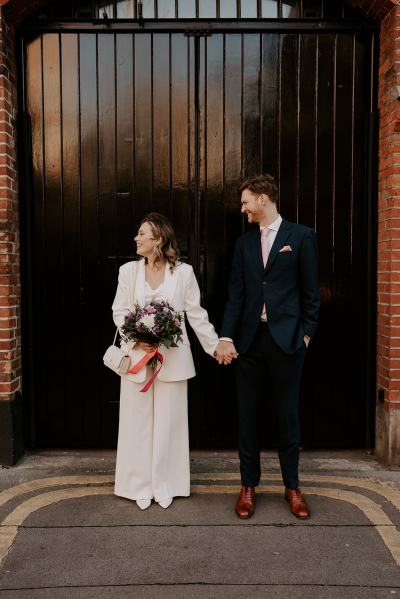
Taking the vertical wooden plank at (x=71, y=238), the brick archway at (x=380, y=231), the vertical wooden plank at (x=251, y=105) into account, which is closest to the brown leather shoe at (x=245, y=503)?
the brick archway at (x=380, y=231)

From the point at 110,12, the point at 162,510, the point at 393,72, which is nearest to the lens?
the point at 162,510

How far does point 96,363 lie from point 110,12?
295cm

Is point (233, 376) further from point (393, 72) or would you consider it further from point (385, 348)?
point (393, 72)

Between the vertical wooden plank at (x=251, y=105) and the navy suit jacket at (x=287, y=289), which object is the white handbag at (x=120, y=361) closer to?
the navy suit jacket at (x=287, y=289)

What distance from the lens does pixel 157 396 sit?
3914 millimetres

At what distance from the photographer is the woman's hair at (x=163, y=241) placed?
12.7 feet

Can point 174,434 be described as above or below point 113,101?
below

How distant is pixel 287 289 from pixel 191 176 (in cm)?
157

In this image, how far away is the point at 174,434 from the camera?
155 inches

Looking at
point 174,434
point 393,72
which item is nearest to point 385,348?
point 174,434

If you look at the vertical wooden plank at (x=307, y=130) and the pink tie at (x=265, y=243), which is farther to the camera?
the vertical wooden plank at (x=307, y=130)

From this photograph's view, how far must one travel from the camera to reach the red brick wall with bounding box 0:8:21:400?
14.6 feet

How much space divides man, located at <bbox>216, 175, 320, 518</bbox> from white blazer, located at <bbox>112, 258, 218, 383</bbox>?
0.23 meters

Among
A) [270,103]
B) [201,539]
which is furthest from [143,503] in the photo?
[270,103]
